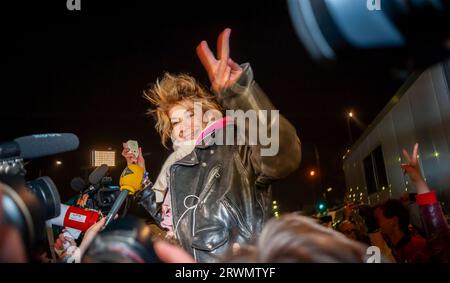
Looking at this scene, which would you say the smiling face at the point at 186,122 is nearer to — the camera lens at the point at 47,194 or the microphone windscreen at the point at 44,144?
the microphone windscreen at the point at 44,144

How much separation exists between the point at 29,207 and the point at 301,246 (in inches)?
18.6

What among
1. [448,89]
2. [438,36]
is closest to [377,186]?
[448,89]

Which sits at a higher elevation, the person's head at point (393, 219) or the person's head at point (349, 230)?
the person's head at point (393, 219)

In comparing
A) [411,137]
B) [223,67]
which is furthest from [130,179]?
[411,137]

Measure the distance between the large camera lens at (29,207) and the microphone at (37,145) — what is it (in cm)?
8

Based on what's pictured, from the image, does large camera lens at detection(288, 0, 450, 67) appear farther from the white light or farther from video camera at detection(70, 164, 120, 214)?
the white light

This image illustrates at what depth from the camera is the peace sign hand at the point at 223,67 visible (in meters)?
0.85

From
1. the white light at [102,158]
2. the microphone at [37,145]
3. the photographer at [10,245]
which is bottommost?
the photographer at [10,245]

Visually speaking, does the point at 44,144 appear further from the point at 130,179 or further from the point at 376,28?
the point at 376,28

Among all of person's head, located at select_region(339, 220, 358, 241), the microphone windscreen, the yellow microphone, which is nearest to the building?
person's head, located at select_region(339, 220, 358, 241)

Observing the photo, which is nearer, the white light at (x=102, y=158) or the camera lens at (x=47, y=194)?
the camera lens at (x=47, y=194)

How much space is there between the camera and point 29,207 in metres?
0.55

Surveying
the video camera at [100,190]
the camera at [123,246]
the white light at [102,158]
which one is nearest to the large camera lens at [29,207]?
the camera at [123,246]
